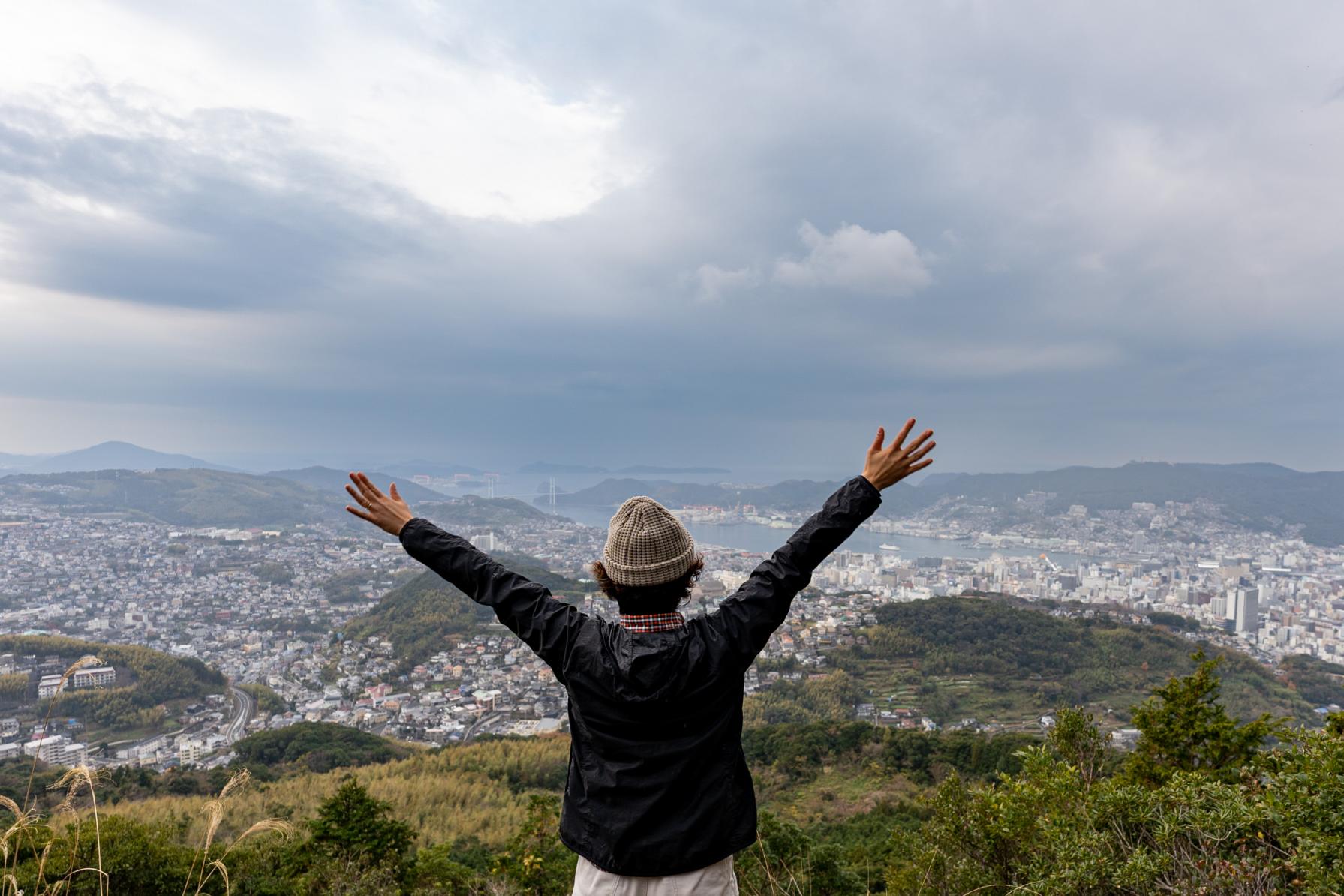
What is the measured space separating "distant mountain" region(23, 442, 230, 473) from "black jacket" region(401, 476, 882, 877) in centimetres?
15862

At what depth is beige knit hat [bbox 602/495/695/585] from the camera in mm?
1367

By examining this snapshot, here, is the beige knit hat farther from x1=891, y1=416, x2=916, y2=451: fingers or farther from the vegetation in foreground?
the vegetation in foreground

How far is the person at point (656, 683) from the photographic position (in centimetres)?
127

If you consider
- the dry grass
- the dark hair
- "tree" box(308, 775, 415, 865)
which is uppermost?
the dark hair

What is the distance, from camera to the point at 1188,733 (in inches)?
268

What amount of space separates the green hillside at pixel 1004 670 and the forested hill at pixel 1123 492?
79.8 ft

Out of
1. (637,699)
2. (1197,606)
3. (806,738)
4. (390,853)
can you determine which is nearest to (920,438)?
(637,699)

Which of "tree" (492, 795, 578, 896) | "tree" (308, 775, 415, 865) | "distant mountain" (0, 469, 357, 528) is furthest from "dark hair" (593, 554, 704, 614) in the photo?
"distant mountain" (0, 469, 357, 528)

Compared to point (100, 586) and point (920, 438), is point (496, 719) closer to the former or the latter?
point (920, 438)

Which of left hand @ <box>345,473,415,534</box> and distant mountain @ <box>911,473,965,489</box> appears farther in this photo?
distant mountain @ <box>911,473,965,489</box>

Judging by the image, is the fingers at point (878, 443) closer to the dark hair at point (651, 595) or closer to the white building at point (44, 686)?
the dark hair at point (651, 595)

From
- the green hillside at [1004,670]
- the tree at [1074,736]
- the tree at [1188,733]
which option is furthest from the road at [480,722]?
the tree at [1074,736]

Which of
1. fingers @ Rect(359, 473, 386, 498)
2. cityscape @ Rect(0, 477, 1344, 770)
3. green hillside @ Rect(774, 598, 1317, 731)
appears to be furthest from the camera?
cityscape @ Rect(0, 477, 1344, 770)

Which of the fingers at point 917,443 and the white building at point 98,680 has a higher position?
the fingers at point 917,443
